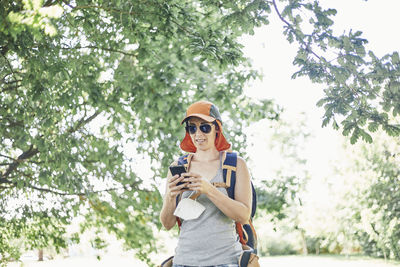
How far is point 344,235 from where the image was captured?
98.2ft

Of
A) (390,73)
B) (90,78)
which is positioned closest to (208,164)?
(390,73)

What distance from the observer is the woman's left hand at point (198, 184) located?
8.21 ft

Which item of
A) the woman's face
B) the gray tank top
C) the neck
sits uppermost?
the woman's face

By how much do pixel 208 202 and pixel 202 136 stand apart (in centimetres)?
42

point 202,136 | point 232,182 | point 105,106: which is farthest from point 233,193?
point 105,106

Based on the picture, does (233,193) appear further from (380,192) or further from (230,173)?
(380,192)

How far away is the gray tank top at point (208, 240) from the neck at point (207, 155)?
21 cm

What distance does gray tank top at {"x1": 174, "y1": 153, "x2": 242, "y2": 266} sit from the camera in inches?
100

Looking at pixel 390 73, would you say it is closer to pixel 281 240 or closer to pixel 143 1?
pixel 143 1

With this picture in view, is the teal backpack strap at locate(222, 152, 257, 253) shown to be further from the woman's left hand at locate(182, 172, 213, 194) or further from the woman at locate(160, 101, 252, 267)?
the woman's left hand at locate(182, 172, 213, 194)

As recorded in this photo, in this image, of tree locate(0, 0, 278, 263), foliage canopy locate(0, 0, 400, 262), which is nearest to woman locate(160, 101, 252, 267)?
foliage canopy locate(0, 0, 400, 262)

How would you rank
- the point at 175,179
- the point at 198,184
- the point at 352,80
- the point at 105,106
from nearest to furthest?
the point at 198,184, the point at 175,179, the point at 352,80, the point at 105,106

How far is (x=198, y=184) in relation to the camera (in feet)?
8.22

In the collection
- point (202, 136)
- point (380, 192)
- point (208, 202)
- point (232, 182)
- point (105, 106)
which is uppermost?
point (105, 106)
